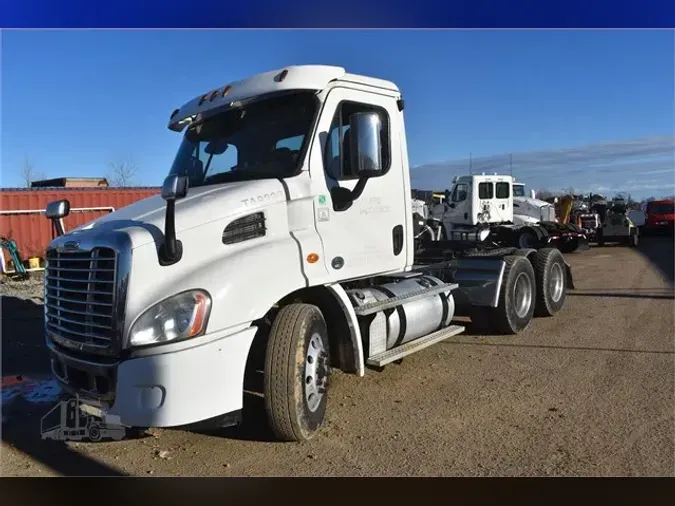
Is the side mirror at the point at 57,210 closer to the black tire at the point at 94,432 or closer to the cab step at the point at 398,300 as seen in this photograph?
the black tire at the point at 94,432

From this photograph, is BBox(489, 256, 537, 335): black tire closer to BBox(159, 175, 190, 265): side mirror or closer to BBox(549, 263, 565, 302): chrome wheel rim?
BBox(549, 263, 565, 302): chrome wheel rim

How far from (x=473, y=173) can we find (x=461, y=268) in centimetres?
1086

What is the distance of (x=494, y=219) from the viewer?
1806 cm

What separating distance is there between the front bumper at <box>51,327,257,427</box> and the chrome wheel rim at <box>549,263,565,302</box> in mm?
6589

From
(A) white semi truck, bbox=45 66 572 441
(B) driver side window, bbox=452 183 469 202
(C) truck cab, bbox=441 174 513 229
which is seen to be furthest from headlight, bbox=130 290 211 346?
(B) driver side window, bbox=452 183 469 202

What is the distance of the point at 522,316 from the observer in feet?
26.3

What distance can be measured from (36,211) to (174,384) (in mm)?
16045

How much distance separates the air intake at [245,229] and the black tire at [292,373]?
2.05 feet

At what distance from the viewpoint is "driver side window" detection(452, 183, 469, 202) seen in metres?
17.8

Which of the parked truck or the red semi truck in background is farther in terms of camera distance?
the red semi truck in background

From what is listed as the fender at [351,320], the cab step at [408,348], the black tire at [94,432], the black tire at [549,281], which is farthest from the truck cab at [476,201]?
the black tire at [94,432]

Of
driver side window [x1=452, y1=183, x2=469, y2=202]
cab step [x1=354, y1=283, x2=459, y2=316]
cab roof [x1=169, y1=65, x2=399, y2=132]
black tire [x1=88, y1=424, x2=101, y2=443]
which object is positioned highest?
cab roof [x1=169, y1=65, x2=399, y2=132]

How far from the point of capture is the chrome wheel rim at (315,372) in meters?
4.38

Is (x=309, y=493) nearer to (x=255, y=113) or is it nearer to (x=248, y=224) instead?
(x=248, y=224)
